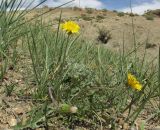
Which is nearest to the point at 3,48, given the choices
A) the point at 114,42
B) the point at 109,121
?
the point at 109,121

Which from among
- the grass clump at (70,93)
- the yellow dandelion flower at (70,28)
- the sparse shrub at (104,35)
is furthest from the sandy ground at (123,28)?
the yellow dandelion flower at (70,28)

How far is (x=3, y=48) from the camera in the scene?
2117mm

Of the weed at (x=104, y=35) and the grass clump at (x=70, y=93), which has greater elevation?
the grass clump at (x=70, y=93)

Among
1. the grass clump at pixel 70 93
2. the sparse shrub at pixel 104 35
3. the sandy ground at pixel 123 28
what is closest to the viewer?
the grass clump at pixel 70 93

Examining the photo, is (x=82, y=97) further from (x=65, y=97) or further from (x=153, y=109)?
(x=153, y=109)

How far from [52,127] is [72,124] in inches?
4.2

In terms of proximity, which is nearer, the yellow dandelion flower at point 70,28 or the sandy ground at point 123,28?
the yellow dandelion flower at point 70,28

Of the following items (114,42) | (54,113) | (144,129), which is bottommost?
(114,42)

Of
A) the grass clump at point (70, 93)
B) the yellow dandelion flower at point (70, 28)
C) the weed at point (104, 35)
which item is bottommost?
the weed at point (104, 35)

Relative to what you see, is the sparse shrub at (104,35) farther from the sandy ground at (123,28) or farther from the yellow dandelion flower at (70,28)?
the yellow dandelion flower at (70,28)

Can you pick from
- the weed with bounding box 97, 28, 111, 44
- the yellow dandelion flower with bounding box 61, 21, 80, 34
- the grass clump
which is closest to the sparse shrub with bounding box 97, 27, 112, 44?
the weed with bounding box 97, 28, 111, 44

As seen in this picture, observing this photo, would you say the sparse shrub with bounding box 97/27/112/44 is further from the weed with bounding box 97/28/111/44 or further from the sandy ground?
the sandy ground

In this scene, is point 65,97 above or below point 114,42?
above

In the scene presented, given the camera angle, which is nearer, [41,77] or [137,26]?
[41,77]
